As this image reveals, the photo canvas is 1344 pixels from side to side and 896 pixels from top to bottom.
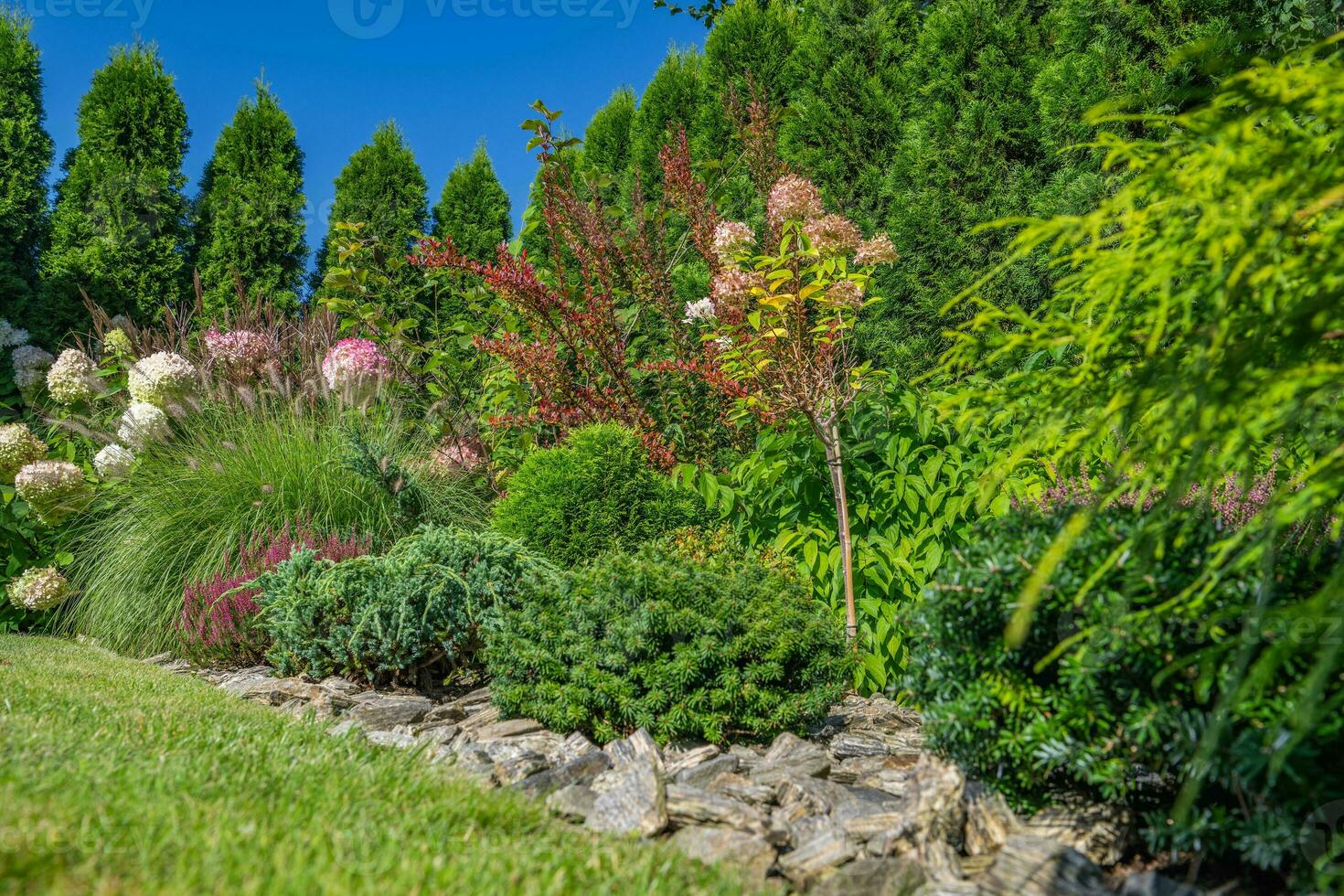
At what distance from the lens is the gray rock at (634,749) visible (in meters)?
2.66

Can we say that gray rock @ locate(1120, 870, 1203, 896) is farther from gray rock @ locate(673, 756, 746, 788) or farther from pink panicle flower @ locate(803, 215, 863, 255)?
pink panicle flower @ locate(803, 215, 863, 255)

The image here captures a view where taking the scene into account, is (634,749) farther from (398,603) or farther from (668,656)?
(398,603)

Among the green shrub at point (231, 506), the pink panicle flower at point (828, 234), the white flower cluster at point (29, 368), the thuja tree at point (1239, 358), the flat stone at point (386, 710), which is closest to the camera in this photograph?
the thuja tree at point (1239, 358)

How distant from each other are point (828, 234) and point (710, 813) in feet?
8.97

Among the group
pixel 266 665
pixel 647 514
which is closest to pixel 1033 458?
pixel 647 514

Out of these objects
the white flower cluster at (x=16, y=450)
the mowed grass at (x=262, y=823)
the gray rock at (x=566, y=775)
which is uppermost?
the white flower cluster at (x=16, y=450)

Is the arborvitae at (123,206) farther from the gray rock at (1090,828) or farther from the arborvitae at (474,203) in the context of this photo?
the gray rock at (1090,828)

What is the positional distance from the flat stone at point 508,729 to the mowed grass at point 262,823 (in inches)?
20.9

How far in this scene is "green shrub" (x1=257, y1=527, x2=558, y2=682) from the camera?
3801 millimetres

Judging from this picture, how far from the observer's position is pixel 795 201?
4180 millimetres

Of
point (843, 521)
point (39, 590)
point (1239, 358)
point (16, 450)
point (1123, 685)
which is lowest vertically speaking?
point (1123, 685)

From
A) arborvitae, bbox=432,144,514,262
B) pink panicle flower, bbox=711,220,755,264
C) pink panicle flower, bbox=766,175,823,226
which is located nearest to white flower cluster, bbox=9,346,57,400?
arborvitae, bbox=432,144,514,262

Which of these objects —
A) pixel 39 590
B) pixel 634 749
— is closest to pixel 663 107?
pixel 39 590

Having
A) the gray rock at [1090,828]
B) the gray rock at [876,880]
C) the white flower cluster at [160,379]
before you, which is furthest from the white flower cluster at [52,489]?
the gray rock at [1090,828]
